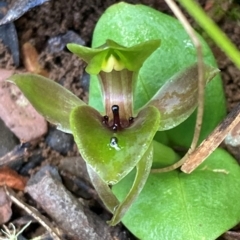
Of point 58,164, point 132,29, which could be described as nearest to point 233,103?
point 132,29

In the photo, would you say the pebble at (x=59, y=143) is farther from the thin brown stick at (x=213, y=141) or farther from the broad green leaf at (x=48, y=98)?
the thin brown stick at (x=213, y=141)

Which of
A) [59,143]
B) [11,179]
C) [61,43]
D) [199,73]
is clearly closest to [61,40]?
[61,43]

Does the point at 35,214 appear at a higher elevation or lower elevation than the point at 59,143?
lower

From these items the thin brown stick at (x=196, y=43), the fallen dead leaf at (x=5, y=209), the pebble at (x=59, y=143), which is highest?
the thin brown stick at (x=196, y=43)

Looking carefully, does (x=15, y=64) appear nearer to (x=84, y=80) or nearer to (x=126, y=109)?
(x=84, y=80)

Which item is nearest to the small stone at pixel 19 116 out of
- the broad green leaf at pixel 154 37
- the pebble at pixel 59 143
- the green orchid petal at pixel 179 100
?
the pebble at pixel 59 143

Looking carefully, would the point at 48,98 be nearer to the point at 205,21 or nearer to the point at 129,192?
the point at 129,192
